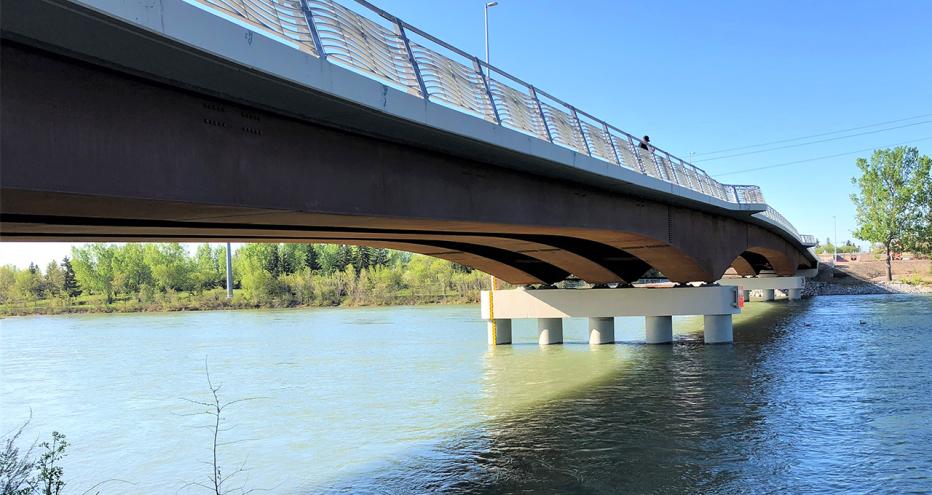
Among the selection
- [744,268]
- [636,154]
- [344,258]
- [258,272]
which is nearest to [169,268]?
[258,272]

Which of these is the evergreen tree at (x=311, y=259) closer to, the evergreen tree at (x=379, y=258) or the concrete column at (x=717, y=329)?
the evergreen tree at (x=379, y=258)

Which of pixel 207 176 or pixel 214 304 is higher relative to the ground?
pixel 207 176

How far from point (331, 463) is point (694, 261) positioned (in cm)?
1711

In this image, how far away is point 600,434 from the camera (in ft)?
42.4

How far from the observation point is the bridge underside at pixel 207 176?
6.44 metres

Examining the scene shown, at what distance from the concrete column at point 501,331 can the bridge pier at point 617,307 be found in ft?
0.13

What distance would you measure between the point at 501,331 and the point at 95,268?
289 feet

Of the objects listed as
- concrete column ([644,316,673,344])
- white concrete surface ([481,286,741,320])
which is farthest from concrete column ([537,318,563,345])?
concrete column ([644,316,673,344])

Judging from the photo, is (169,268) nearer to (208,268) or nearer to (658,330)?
(208,268)

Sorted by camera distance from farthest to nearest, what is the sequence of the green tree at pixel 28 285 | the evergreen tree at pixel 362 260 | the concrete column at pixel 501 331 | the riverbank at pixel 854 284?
the evergreen tree at pixel 362 260
the green tree at pixel 28 285
the riverbank at pixel 854 284
the concrete column at pixel 501 331

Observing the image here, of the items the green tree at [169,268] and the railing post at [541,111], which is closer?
the railing post at [541,111]

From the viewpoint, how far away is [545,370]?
21.8 metres

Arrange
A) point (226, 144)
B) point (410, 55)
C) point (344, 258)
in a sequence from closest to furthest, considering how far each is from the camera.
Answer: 1. point (226, 144)
2. point (410, 55)
3. point (344, 258)

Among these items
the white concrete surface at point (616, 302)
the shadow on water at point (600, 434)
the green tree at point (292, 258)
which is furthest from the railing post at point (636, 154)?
the green tree at point (292, 258)
